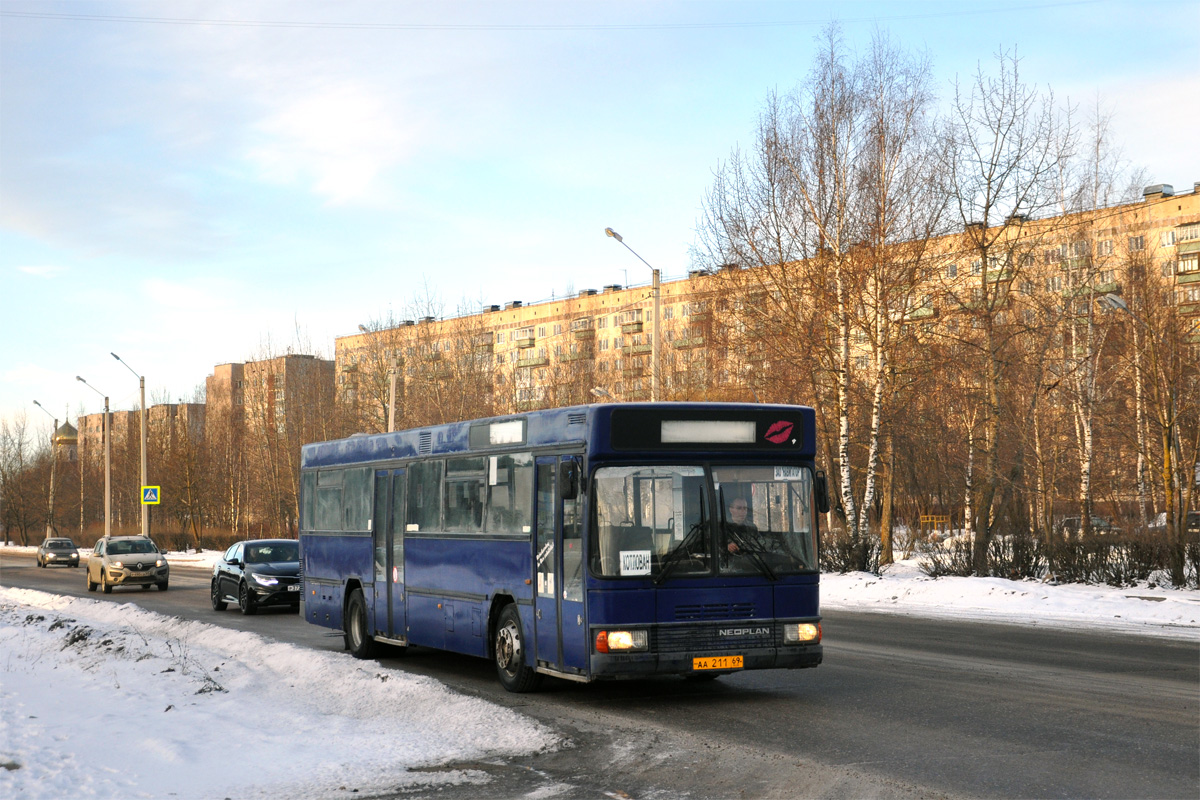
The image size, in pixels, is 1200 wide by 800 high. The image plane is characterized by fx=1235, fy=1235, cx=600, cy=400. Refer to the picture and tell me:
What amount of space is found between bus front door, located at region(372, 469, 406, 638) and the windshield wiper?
516cm

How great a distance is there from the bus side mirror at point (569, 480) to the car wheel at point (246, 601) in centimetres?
1539

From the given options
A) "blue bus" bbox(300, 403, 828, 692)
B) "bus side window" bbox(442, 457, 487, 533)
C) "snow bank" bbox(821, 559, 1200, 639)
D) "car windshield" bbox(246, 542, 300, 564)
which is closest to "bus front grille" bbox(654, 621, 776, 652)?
"blue bus" bbox(300, 403, 828, 692)

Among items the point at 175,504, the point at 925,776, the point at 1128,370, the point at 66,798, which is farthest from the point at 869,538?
the point at 175,504

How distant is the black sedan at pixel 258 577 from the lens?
2488 cm

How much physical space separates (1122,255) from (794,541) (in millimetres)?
38195

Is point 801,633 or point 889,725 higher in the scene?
point 801,633

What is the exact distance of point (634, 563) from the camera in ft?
36.0

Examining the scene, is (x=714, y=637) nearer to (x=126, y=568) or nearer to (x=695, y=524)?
(x=695, y=524)

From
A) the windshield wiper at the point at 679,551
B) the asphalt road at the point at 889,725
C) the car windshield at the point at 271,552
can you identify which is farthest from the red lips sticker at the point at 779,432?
the car windshield at the point at 271,552

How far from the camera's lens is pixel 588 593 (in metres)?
10.9

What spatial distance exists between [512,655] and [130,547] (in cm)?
2622

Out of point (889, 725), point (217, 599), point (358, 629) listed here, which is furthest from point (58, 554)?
point (889, 725)

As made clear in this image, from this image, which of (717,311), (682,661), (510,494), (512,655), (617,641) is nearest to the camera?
(617,641)

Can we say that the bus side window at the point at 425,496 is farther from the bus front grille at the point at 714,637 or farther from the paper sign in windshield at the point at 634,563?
the bus front grille at the point at 714,637
